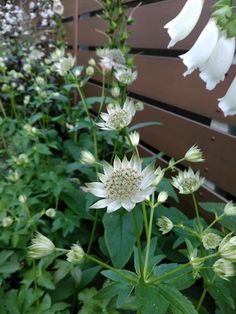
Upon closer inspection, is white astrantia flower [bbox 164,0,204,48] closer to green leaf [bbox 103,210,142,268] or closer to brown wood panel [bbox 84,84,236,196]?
green leaf [bbox 103,210,142,268]

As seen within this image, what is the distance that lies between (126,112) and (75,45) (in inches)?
99.2

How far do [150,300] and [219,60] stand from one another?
1.19 feet

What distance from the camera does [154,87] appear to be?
1.72 m

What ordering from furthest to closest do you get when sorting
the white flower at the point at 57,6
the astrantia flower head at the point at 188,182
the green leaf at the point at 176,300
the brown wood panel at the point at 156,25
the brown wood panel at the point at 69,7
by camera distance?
the brown wood panel at the point at 69,7
the white flower at the point at 57,6
the brown wood panel at the point at 156,25
the astrantia flower head at the point at 188,182
the green leaf at the point at 176,300

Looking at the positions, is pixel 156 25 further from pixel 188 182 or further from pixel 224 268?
pixel 224 268

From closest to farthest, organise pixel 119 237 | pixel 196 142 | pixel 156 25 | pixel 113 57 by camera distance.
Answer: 1. pixel 119 237
2. pixel 113 57
3. pixel 196 142
4. pixel 156 25

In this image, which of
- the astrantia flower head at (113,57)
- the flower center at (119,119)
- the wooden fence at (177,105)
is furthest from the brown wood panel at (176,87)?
the flower center at (119,119)

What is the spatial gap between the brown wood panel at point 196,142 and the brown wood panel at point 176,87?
0.06 metres

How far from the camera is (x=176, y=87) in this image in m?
1.50

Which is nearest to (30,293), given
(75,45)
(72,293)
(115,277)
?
(72,293)

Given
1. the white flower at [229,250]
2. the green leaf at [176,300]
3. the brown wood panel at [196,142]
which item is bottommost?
the brown wood panel at [196,142]

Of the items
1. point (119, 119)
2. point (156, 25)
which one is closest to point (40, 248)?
point (119, 119)

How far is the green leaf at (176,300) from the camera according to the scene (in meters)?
0.55

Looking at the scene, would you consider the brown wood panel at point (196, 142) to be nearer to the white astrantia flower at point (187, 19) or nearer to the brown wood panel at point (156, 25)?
the brown wood panel at point (156, 25)
